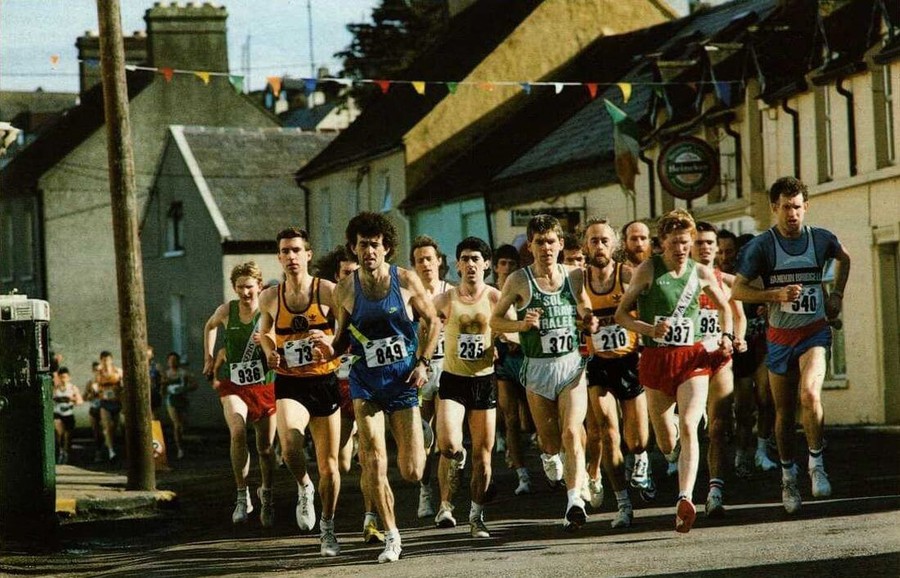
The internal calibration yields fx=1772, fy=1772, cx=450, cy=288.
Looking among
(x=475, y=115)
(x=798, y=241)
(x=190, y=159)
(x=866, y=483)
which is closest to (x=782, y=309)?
(x=798, y=241)

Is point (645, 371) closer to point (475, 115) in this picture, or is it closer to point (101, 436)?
point (101, 436)

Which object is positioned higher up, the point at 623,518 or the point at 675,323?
the point at 675,323

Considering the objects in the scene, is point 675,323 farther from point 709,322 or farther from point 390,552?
point 390,552

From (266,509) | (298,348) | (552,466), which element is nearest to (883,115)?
(552,466)

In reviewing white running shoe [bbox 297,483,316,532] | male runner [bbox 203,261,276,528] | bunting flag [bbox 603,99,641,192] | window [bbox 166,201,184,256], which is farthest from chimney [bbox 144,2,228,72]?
white running shoe [bbox 297,483,316,532]

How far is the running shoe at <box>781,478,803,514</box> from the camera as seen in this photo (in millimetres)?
11727

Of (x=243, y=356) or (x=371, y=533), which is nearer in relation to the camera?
(x=371, y=533)

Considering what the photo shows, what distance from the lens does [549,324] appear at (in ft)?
39.2

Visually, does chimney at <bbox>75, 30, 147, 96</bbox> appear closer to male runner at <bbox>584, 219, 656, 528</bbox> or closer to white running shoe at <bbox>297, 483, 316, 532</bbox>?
white running shoe at <bbox>297, 483, 316, 532</bbox>

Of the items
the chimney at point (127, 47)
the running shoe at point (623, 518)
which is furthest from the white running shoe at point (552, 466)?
the chimney at point (127, 47)

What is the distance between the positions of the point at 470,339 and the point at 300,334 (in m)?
1.22

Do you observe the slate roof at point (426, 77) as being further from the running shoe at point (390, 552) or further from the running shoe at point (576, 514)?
the running shoe at point (390, 552)

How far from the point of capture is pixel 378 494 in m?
11.2

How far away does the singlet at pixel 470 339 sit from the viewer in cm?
1255
